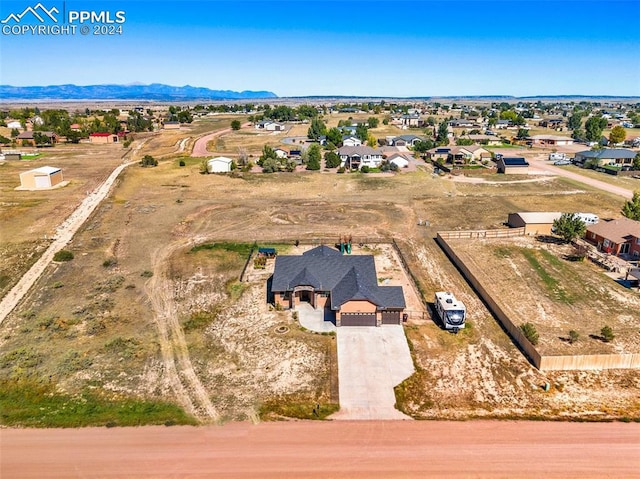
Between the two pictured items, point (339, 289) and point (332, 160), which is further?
point (332, 160)

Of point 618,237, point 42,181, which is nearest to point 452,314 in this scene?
point 618,237

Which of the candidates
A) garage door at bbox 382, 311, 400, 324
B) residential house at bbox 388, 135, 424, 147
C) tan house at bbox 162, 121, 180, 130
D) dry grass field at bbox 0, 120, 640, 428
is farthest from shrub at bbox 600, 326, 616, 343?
tan house at bbox 162, 121, 180, 130

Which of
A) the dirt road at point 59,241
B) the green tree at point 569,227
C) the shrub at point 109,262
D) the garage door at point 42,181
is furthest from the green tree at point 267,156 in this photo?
the green tree at point 569,227

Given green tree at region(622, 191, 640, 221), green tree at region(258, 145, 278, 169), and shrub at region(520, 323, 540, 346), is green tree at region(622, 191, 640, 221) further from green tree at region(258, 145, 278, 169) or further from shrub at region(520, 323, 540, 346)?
green tree at region(258, 145, 278, 169)

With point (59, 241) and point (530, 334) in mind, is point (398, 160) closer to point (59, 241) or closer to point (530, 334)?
point (59, 241)

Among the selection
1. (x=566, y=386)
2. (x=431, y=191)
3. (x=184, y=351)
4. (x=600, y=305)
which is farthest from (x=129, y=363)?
(x=431, y=191)

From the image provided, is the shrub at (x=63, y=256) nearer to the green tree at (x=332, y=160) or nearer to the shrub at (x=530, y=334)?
the shrub at (x=530, y=334)
